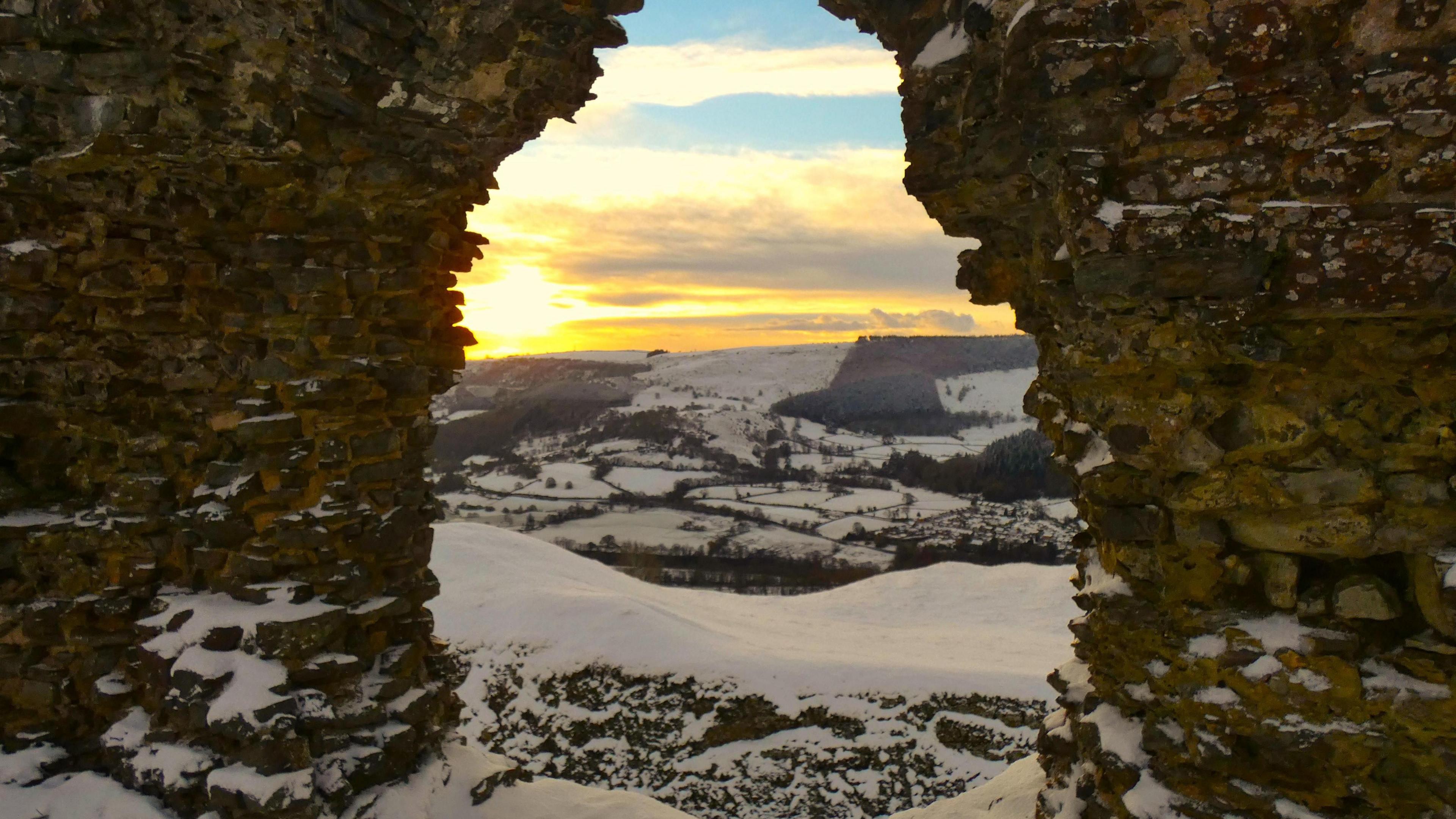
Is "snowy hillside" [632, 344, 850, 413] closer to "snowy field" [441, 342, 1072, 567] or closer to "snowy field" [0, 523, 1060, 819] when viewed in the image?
"snowy field" [441, 342, 1072, 567]

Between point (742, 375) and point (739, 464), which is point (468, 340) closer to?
point (739, 464)

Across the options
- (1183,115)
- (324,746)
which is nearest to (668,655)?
(324,746)

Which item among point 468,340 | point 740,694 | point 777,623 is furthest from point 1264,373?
point 777,623

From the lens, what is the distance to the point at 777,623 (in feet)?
45.7

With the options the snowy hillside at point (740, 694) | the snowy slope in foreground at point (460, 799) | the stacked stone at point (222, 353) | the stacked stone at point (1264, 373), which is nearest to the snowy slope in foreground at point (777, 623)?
the snowy hillside at point (740, 694)

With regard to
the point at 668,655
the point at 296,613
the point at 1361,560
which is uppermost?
the point at 1361,560

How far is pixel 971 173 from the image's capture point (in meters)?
4.50

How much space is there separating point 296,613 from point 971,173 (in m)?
4.31

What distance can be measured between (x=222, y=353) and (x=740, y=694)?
715 centimetres

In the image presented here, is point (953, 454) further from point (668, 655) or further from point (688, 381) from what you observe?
point (668, 655)

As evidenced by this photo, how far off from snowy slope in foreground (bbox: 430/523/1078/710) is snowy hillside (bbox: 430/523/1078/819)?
0.04 meters

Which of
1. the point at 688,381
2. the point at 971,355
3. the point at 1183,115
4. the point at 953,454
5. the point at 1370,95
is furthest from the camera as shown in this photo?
the point at 688,381

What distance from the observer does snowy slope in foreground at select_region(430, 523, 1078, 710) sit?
1060cm

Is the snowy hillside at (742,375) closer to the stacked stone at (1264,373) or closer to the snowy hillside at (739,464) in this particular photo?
the snowy hillside at (739,464)
